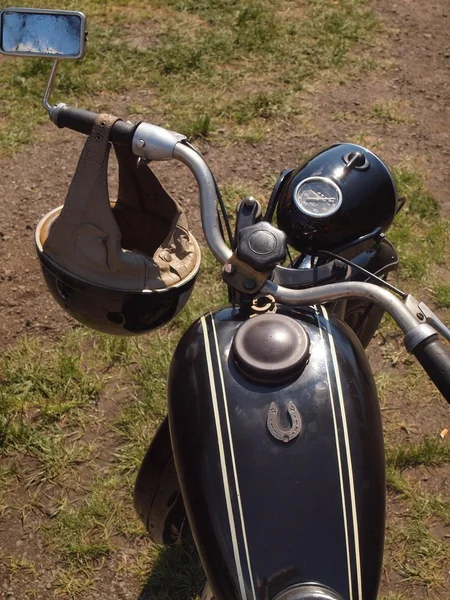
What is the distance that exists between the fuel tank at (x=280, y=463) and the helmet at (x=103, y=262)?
381mm

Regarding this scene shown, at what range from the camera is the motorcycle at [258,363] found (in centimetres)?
→ 120

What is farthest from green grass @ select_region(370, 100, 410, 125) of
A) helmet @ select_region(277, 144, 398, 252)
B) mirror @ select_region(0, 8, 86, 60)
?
mirror @ select_region(0, 8, 86, 60)

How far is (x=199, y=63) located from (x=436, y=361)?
4.07 m

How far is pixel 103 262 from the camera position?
1.63m

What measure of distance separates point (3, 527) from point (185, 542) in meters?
0.70

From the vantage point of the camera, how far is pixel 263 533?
1.19 m

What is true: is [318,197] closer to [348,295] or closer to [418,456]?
[348,295]

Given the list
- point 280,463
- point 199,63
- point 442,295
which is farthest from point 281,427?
point 199,63

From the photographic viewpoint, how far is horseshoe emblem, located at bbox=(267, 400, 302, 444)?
1.21 metres

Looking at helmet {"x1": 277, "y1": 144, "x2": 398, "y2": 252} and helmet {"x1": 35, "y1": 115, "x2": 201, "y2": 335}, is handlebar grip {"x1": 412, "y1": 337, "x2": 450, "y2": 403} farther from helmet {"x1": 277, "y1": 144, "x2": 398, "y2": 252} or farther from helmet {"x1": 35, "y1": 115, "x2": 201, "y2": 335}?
helmet {"x1": 35, "y1": 115, "x2": 201, "y2": 335}

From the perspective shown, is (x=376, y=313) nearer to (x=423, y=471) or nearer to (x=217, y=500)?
(x=423, y=471)

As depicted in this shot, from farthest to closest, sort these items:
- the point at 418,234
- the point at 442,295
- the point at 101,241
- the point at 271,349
Result: the point at 418,234 → the point at 442,295 → the point at 101,241 → the point at 271,349

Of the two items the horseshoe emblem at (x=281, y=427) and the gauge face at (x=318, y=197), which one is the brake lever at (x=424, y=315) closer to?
the horseshoe emblem at (x=281, y=427)

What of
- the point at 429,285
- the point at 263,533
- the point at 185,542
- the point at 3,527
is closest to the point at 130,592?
the point at 185,542
